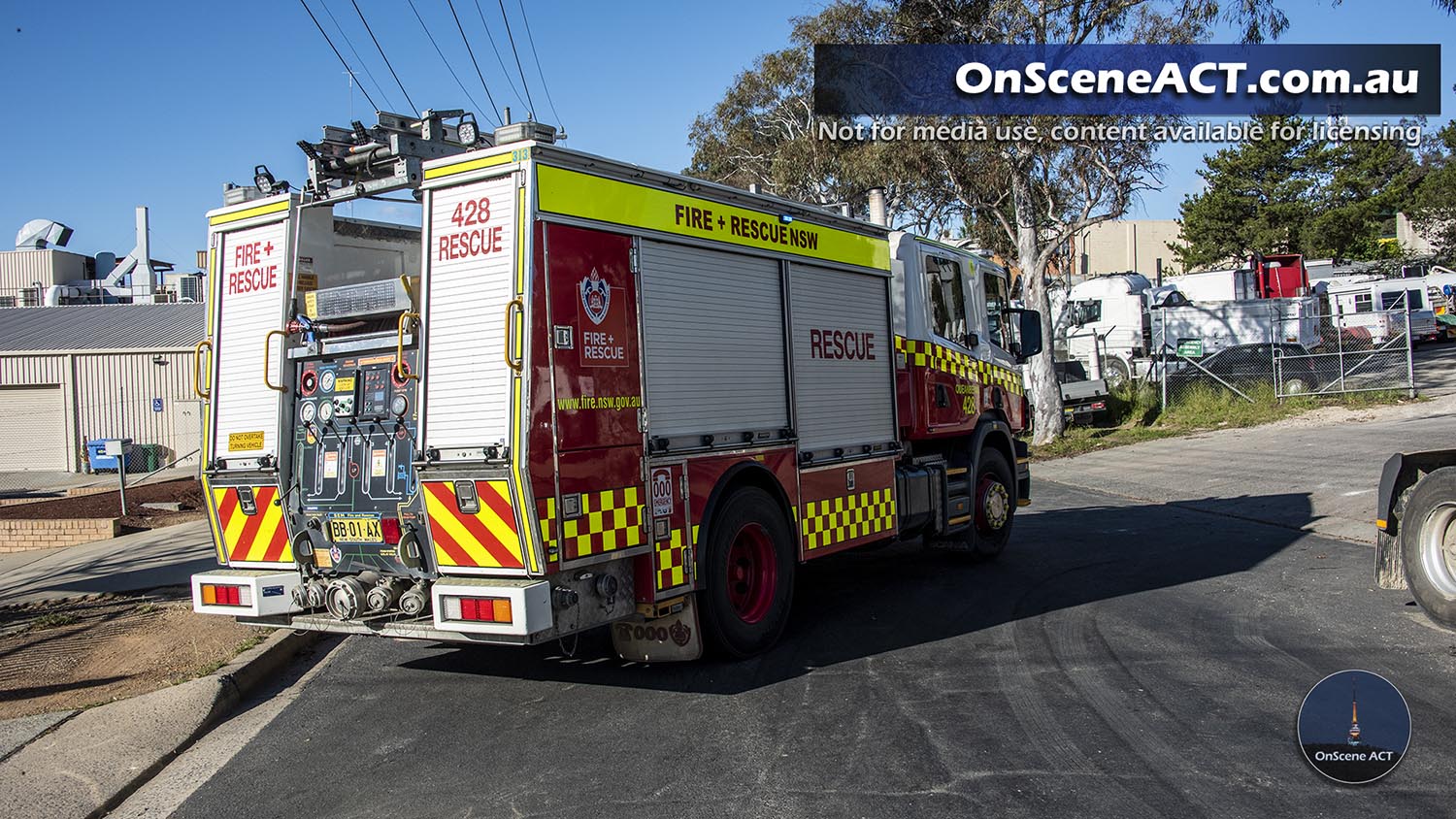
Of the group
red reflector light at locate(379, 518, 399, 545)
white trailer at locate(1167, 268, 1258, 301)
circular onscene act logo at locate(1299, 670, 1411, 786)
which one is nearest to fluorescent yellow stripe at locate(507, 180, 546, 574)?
red reflector light at locate(379, 518, 399, 545)

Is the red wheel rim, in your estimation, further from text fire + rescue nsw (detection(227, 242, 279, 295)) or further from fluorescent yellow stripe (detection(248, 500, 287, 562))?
text fire + rescue nsw (detection(227, 242, 279, 295))

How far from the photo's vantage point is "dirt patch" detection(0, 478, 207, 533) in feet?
54.7

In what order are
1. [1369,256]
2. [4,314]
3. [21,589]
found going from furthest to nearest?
[1369,256], [4,314], [21,589]

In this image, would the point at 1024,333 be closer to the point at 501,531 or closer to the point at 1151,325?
the point at 501,531

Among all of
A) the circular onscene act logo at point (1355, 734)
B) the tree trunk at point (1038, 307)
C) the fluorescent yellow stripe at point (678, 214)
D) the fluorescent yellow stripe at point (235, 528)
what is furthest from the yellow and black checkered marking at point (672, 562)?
the tree trunk at point (1038, 307)

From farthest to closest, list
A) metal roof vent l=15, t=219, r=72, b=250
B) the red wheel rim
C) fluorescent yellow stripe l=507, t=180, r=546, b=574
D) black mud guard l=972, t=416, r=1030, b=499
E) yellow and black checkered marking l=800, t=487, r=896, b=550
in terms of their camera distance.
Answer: metal roof vent l=15, t=219, r=72, b=250
black mud guard l=972, t=416, r=1030, b=499
yellow and black checkered marking l=800, t=487, r=896, b=550
the red wheel rim
fluorescent yellow stripe l=507, t=180, r=546, b=574

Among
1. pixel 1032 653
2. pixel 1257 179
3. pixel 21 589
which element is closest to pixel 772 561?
pixel 1032 653

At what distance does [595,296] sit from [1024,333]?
6543mm

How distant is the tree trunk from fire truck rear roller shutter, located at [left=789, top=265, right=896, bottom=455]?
50.5 feet

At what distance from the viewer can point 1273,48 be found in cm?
2139

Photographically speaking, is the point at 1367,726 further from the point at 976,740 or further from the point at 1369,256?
the point at 1369,256

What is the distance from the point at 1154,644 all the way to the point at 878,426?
8.97 ft

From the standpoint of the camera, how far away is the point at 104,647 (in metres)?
8.12

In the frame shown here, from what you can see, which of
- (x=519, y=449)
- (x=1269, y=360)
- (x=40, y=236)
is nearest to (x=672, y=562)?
(x=519, y=449)
